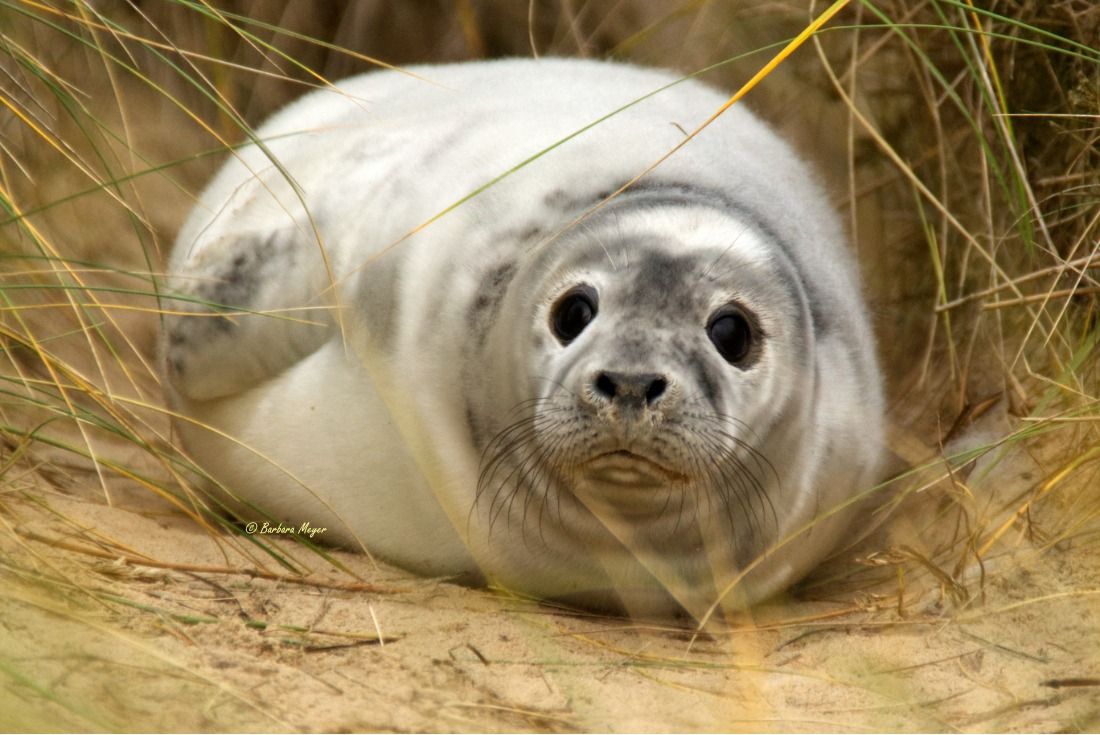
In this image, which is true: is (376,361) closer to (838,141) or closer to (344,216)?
(344,216)

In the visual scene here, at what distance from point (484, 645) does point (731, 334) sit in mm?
787

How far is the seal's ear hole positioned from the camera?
2645 millimetres

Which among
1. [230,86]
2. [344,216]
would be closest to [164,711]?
[344,216]

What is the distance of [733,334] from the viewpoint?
2.68 metres

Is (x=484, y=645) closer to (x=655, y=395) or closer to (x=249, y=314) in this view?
(x=655, y=395)

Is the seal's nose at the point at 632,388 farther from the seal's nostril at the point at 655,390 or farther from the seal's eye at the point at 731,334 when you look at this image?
the seal's eye at the point at 731,334

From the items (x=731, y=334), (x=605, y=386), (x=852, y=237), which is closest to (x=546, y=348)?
(x=605, y=386)

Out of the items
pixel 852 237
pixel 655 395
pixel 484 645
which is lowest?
pixel 484 645

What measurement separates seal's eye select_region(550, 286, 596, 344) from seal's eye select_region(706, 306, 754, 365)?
0.79 feet

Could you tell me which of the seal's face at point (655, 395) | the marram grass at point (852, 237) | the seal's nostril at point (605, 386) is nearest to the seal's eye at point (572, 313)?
the seal's face at point (655, 395)

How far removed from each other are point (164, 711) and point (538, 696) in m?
0.67

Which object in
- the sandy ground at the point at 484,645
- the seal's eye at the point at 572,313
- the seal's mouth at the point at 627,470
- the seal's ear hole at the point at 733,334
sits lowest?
the sandy ground at the point at 484,645

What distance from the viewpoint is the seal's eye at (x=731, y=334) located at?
2645 mm

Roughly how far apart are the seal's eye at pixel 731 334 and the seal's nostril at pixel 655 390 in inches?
9.5
